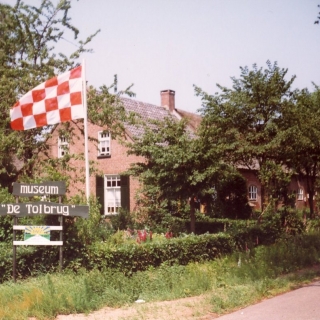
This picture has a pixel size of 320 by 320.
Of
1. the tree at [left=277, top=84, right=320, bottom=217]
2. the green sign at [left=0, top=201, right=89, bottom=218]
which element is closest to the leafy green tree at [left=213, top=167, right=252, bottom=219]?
the tree at [left=277, top=84, right=320, bottom=217]

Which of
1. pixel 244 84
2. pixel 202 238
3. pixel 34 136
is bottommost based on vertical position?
pixel 202 238

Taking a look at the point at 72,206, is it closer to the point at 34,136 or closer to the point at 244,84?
the point at 34,136

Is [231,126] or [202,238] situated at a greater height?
[231,126]

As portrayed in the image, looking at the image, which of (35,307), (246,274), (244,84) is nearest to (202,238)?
(246,274)

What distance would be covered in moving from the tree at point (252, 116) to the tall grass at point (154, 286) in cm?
669

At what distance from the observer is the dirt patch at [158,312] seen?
27.7ft

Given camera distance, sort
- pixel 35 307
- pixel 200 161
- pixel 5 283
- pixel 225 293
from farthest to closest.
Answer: pixel 200 161 < pixel 5 283 < pixel 225 293 < pixel 35 307

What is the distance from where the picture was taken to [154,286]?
10.8 metres

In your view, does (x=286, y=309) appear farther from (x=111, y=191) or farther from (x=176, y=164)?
(x=111, y=191)

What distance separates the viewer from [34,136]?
19500 mm

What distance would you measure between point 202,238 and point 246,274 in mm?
2697

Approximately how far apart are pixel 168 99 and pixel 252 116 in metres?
17.1

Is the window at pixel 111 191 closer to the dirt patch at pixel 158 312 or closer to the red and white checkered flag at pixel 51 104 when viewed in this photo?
the red and white checkered flag at pixel 51 104

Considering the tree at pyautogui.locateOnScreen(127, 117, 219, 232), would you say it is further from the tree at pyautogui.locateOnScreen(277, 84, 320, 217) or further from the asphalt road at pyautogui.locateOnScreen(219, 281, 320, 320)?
the asphalt road at pyautogui.locateOnScreen(219, 281, 320, 320)
